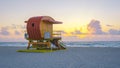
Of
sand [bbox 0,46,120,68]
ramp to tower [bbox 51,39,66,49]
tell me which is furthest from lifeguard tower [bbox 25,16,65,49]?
sand [bbox 0,46,120,68]

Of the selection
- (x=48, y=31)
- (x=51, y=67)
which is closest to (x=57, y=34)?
(x=48, y=31)

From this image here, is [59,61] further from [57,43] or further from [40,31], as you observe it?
[57,43]

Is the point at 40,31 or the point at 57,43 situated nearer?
the point at 40,31

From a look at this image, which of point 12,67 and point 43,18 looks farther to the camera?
point 43,18

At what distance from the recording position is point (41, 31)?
29.6m

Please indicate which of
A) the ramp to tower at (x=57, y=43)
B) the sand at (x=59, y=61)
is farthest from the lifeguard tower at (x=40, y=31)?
the sand at (x=59, y=61)

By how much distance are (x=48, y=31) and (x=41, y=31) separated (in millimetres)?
2444

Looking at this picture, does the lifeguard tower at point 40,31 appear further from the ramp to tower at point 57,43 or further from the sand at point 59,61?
the sand at point 59,61

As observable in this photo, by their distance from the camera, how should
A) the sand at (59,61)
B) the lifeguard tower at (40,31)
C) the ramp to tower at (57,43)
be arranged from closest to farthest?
the sand at (59,61), the lifeguard tower at (40,31), the ramp to tower at (57,43)

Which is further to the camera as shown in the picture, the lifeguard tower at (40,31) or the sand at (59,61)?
the lifeguard tower at (40,31)

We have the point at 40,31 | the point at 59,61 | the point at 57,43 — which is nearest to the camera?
the point at 59,61

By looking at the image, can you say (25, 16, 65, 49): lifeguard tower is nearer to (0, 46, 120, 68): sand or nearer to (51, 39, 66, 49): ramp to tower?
(51, 39, 66, 49): ramp to tower

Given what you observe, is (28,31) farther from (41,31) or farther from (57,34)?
(57,34)

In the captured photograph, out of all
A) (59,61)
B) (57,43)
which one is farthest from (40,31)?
(59,61)
